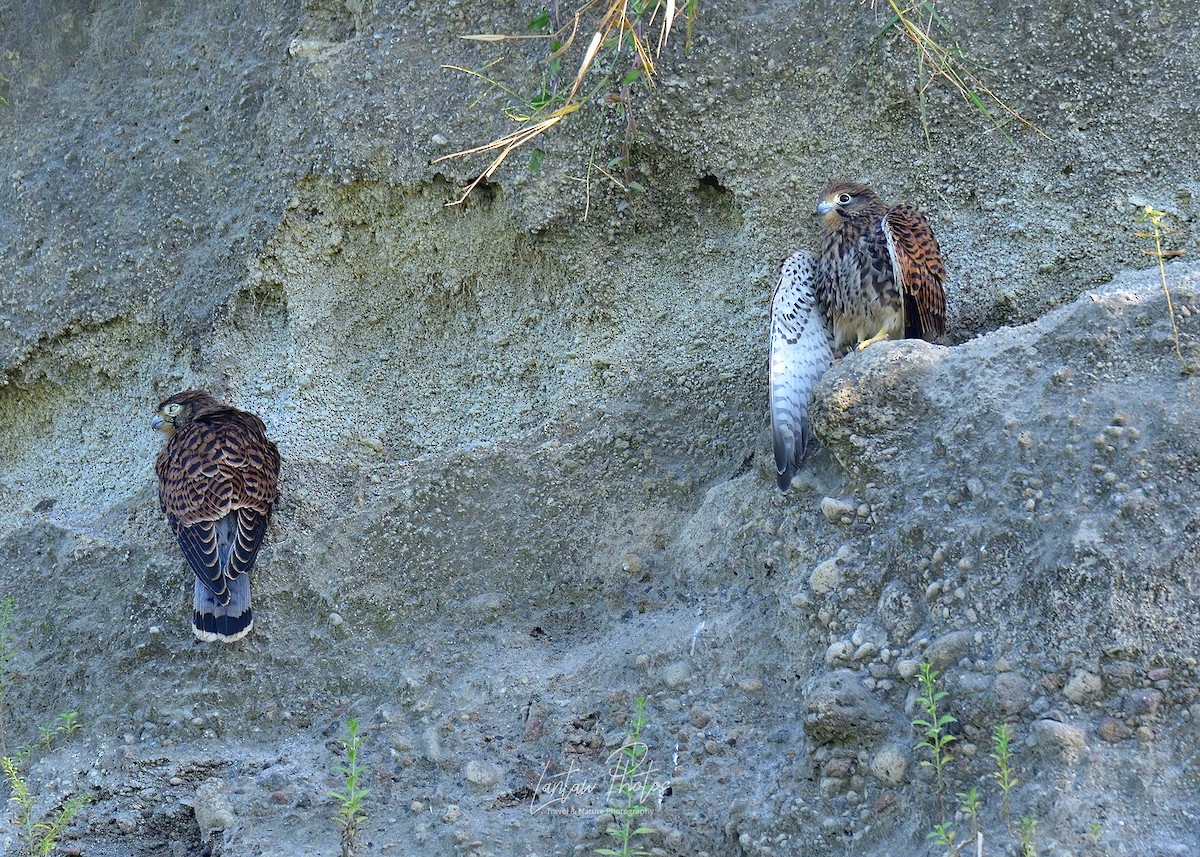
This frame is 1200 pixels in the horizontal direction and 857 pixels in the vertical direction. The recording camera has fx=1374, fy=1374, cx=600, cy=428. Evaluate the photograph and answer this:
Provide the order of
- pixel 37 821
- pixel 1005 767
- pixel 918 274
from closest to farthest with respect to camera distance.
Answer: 1. pixel 1005 767
2. pixel 37 821
3. pixel 918 274

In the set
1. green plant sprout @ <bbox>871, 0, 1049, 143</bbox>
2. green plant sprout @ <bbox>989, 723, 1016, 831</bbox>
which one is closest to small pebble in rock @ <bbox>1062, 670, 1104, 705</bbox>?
green plant sprout @ <bbox>989, 723, 1016, 831</bbox>

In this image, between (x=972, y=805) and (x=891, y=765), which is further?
(x=891, y=765)

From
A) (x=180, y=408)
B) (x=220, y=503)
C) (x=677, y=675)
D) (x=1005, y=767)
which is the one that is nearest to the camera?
(x=1005, y=767)

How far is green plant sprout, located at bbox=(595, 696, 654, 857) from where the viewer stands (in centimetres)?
372

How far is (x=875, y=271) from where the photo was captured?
4.91m

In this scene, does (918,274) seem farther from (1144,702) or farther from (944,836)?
(944,836)

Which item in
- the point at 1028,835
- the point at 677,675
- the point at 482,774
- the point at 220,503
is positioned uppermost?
the point at 1028,835

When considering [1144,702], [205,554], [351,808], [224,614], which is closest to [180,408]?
[205,554]

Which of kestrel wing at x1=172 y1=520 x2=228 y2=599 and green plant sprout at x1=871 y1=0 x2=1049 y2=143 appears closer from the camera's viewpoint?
kestrel wing at x1=172 y1=520 x2=228 y2=599

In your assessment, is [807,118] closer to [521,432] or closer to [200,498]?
[521,432]

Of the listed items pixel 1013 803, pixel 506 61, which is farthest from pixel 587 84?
pixel 1013 803

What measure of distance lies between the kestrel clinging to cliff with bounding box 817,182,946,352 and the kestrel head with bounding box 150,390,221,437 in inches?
97.5

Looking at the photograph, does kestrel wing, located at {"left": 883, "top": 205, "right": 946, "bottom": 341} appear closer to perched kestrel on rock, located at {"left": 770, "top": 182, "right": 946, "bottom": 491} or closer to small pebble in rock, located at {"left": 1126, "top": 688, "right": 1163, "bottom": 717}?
perched kestrel on rock, located at {"left": 770, "top": 182, "right": 946, "bottom": 491}

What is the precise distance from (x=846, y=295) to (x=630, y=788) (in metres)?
2.07
